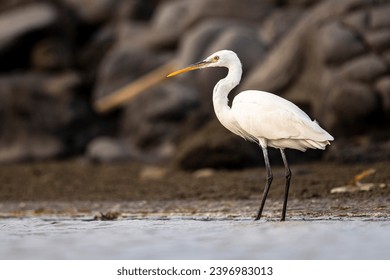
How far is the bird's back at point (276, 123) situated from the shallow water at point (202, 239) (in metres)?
0.90

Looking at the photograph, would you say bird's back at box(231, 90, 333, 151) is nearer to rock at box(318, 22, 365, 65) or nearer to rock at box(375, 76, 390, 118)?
rock at box(375, 76, 390, 118)

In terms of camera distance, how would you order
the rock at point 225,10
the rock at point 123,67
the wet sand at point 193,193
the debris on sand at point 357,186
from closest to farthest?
the wet sand at point 193,193 → the debris on sand at point 357,186 → the rock at point 123,67 → the rock at point 225,10

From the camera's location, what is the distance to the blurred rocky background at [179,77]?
53.6 feet

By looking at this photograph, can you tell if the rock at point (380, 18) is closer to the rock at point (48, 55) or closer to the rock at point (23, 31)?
the rock at point (23, 31)

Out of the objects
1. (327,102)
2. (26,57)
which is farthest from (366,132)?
(26,57)

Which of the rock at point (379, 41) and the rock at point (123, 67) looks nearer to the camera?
the rock at point (379, 41)

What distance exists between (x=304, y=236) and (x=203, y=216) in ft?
8.05

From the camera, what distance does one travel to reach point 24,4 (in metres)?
25.7

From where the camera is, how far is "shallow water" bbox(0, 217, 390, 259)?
305 inches

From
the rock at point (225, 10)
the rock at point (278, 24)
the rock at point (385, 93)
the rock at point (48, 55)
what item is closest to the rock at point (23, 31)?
the rock at point (48, 55)

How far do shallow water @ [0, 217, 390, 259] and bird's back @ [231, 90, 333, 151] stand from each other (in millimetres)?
899

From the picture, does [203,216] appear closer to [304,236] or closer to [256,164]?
[304,236]

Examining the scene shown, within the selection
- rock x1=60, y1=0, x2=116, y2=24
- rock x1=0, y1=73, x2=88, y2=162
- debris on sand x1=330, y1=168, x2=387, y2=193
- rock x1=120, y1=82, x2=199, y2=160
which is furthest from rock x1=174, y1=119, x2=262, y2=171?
rock x1=60, y1=0, x2=116, y2=24

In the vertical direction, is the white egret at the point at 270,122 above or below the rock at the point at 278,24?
below
